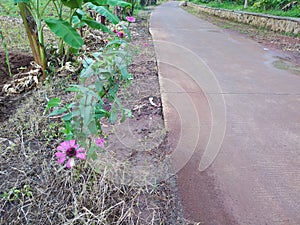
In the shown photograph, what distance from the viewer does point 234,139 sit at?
5.40 ft

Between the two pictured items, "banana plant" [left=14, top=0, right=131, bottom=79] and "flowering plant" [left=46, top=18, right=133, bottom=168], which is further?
"banana plant" [left=14, top=0, right=131, bottom=79]

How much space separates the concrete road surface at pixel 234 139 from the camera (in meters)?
1.16

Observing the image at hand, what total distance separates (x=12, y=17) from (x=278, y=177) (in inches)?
251

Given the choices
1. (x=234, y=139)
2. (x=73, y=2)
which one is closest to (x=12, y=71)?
(x=73, y=2)

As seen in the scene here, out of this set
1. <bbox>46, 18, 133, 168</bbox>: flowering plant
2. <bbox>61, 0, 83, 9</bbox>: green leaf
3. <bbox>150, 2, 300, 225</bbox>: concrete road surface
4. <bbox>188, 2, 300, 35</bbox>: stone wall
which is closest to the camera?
<bbox>46, 18, 133, 168</bbox>: flowering plant

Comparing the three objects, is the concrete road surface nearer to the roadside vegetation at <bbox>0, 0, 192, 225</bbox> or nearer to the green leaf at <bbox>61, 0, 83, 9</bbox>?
the roadside vegetation at <bbox>0, 0, 192, 225</bbox>

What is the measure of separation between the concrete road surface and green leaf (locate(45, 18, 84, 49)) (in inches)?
33.0

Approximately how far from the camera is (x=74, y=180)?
1.18 m

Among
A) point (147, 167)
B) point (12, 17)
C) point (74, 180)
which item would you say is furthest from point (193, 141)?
point (12, 17)

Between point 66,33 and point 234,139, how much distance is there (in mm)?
1327

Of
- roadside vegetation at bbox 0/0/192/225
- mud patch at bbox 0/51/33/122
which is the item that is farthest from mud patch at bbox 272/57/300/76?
mud patch at bbox 0/51/33/122

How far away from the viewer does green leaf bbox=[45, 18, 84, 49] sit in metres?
1.58

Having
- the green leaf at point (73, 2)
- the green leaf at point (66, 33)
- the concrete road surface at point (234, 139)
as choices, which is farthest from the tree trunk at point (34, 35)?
the concrete road surface at point (234, 139)

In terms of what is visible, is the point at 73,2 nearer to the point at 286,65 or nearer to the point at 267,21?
the point at 286,65
